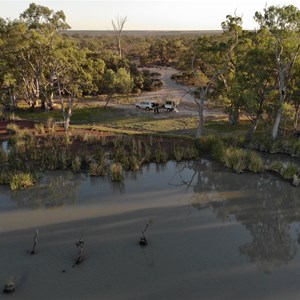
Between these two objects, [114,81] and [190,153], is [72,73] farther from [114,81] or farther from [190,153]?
[190,153]

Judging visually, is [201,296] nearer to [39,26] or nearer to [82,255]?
[82,255]

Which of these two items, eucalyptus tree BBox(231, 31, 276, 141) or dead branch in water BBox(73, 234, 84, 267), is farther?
eucalyptus tree BBox(231, 31, 276, 141)

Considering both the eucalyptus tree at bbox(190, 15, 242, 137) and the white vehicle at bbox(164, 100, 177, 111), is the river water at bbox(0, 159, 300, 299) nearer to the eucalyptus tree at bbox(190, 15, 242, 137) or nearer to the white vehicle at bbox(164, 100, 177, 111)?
the eucalyptus tree at bbox(190, 15, 242, 137)

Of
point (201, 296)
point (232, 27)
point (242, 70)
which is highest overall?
point (232, 27)

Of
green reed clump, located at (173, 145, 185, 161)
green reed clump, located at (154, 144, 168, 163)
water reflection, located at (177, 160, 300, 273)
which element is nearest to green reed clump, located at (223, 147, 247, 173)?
water reflection, located at (177, 160, 300, 273)

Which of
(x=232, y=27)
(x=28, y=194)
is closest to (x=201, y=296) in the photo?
(x=28, y=194)

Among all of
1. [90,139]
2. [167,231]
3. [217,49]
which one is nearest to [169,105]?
[217,49]
